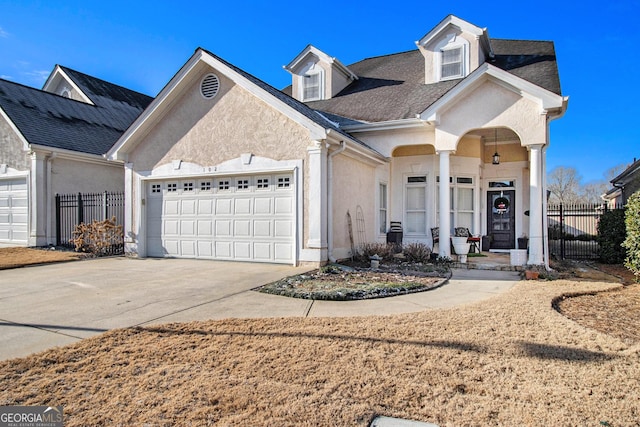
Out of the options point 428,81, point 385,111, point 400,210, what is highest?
point 428,81

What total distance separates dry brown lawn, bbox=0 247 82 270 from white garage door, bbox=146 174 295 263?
2.55 meters

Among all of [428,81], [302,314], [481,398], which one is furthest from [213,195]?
[481,398]

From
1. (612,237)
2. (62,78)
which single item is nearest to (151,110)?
(62,78)

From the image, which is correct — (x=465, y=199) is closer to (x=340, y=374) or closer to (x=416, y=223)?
(x=416, y=223)

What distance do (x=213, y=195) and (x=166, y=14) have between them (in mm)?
5475

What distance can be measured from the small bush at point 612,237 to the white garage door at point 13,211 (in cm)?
1931

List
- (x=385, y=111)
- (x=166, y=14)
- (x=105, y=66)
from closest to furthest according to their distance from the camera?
1. (x=166, y=14)
2. (x=385, y=111)
3. (x=105, y=66)

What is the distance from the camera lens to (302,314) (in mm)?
5699

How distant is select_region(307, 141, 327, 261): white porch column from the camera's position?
966cm

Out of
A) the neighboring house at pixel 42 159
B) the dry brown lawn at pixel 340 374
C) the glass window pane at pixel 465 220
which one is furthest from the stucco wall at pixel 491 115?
the neighboring house at pixel 42 159

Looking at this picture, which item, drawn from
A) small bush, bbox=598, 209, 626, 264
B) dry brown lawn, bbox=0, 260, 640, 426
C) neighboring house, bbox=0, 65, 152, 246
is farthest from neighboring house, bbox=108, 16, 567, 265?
dry brown lawn, bbox=0, 260, 640, 426

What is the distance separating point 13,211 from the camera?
15.3 m

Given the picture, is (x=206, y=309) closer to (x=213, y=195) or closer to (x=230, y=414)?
(x=230, y=414)

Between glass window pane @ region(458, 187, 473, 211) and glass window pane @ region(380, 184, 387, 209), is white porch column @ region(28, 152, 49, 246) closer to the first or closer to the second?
glass window pane @ region(380, 184, 387, 209)
